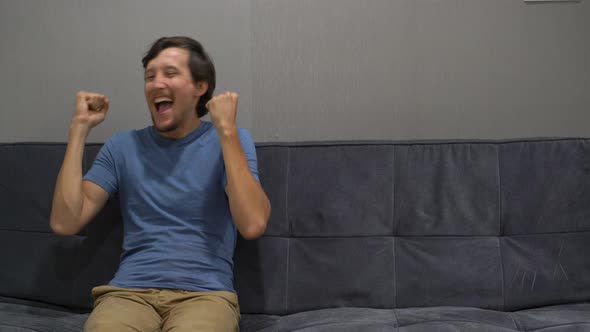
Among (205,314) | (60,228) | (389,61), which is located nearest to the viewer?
(205,314)

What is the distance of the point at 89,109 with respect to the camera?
1.74 m

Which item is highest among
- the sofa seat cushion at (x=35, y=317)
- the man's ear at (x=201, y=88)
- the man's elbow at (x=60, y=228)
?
the man's ear at (x=201, y=88)

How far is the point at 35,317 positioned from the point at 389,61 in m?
1.49

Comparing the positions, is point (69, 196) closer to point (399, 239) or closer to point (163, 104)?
point (163, 104)

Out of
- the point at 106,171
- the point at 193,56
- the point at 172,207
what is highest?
the point at 193,56

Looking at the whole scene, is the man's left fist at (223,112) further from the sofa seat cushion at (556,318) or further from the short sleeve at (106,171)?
the sofa seat cushion at (556,318)

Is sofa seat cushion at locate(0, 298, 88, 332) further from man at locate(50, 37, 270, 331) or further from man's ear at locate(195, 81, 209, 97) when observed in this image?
man's ear at locate(195, 81, 209, 97)

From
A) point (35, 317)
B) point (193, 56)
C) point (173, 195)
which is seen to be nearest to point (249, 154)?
point (173, 195)

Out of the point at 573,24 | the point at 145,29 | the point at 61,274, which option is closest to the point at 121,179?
the point at 61,274

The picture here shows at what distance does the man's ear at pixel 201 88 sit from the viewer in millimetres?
1729

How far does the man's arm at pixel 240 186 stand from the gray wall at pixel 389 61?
543 mm

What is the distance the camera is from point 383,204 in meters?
1.74

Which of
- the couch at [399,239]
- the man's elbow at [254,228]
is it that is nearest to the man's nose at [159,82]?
the couch at [399,239]

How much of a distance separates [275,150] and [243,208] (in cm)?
36
